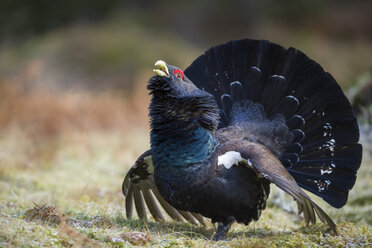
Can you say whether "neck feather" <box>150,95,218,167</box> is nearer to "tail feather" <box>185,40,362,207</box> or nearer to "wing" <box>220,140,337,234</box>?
"wing" <box>220,140,337,234</box>

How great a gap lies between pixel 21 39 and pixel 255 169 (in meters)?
17.0

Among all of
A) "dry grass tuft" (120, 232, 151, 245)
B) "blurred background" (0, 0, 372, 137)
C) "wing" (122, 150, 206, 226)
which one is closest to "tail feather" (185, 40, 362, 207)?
"wing" (122, 150, 206, 226)

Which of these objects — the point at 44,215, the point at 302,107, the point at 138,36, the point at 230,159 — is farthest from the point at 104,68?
the point at 230,159

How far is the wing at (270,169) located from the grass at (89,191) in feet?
0.98

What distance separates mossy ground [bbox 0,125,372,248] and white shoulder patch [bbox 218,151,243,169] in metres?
0.64

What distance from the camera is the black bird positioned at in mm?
4027

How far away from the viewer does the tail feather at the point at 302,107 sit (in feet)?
15.0

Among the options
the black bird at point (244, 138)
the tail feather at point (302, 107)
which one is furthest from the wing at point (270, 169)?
the tail feather at point (302, 107)

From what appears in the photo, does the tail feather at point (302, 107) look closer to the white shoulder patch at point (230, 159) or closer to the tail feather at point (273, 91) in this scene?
the tail feather at point (273, 91)

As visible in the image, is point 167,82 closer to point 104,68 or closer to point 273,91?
point 273,91

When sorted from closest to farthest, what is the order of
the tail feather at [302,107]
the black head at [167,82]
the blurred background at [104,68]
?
1. the black head at [167,82]
2. the tail feather at [302,107]
3. the blurred background at [104,68]

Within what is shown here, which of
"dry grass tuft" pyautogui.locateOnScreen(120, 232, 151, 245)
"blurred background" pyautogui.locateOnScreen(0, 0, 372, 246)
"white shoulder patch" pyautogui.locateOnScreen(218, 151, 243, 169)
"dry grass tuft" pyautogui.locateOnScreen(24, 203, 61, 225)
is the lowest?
"dry grass tuft" pyautogui.locateOnScreen(120, 232, 151, 245)

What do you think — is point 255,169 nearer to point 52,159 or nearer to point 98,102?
point 52,159

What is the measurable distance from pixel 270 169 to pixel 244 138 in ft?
2.59
